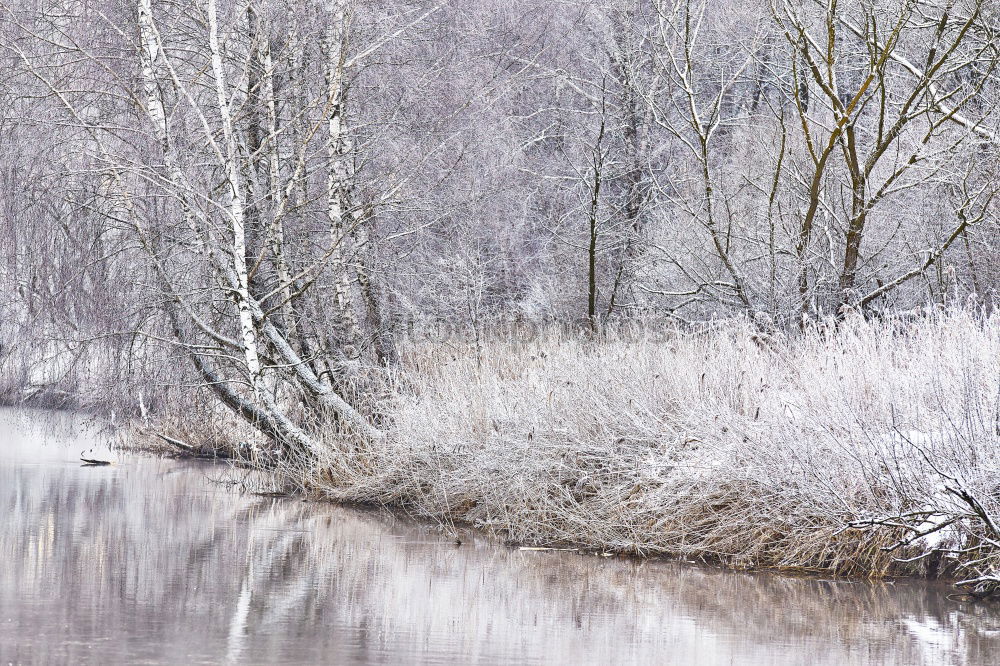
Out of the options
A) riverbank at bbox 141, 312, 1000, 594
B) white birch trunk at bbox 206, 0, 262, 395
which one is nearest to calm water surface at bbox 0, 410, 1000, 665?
riverbank at bbox 141, 312, 1000, 594

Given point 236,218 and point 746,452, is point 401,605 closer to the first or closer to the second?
point 746,452

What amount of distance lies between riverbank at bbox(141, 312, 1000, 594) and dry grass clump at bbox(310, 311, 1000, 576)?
2cm

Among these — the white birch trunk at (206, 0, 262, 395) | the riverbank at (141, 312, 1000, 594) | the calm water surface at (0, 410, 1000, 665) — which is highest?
the white birch trunk at (206, 0, 262, 395)

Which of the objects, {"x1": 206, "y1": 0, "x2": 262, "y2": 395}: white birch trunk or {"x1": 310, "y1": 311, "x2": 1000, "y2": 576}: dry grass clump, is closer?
{"x1": 310, "y1": 311, "x2": 1000, "y2": 576}: dry grass clump

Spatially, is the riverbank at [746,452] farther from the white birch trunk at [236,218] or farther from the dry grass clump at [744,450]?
the white birch trunk at [236,218]

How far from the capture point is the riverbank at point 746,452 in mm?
9836

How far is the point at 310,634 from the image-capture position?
25.4 feet

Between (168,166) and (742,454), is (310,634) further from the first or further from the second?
(168,166)

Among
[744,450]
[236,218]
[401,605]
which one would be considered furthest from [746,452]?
[236,218]

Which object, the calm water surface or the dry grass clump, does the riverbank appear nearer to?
the dry grass clump

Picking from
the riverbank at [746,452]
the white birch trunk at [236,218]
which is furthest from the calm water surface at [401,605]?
the white birch trunk at [236,218]

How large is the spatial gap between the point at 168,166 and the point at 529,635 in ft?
27.6

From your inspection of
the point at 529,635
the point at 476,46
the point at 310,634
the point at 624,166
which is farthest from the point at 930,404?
the point at 624,166

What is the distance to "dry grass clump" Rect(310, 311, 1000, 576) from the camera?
9.86 meters
